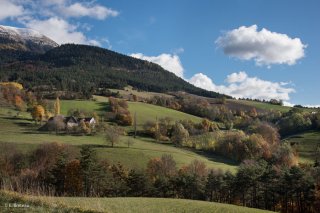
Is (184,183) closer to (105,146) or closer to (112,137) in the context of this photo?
(105,146)

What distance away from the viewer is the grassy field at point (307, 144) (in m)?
142

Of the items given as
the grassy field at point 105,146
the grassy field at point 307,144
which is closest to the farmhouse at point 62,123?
the grassy field at point 105,146

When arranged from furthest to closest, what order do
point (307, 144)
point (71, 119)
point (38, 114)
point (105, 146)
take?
point (307, 144), point (71, 119), point (38, 114), point (105, 146)

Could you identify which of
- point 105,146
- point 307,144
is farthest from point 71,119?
point 307,144

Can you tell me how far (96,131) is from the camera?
147125 millimetres

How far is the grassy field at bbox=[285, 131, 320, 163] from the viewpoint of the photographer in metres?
142

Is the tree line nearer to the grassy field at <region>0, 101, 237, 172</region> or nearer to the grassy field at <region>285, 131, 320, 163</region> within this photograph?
the grassy field at <region>0, 101, 237, 172</region>

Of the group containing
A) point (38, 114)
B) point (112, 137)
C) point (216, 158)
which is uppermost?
point (38, 114)

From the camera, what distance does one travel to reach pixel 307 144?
516ft

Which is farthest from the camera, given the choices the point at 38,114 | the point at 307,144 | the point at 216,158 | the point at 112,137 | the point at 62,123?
the point at 307,144

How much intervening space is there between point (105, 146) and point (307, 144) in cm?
8849

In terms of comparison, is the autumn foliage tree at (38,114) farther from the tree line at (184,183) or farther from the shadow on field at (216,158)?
the tree line at (184,183)

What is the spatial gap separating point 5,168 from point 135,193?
34.2 meters

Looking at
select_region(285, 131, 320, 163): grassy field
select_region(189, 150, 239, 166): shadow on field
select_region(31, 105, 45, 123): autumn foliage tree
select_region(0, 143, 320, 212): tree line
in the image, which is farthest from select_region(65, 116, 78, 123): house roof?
select_region(285, 131, 320, 163): grassy field
